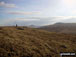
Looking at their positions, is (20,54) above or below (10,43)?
below

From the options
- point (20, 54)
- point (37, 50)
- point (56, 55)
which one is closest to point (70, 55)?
point (56, 55)

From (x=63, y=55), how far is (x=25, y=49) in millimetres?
6279

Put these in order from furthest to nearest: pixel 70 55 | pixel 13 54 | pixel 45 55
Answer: pixel 70 55 → pixel 45 55 → pixel 13 54

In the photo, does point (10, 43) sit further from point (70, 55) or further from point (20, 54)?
point (70, 55)

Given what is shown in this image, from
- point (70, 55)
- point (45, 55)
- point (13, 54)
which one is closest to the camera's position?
point (13, 54)

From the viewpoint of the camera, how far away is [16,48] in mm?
14820

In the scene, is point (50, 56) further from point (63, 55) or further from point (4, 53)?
point (4, 53)

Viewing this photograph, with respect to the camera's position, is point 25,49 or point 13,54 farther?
point 25,49

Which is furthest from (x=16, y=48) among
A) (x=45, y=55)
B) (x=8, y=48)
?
(x=45, y=55)

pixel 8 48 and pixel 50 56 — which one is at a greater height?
pixel 8 48

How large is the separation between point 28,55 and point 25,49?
1322 mm

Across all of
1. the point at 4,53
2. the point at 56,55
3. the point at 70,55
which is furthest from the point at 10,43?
the point at 70,55

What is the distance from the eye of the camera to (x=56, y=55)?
15000 mm

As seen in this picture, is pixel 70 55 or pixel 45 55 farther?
pixel 70 55
